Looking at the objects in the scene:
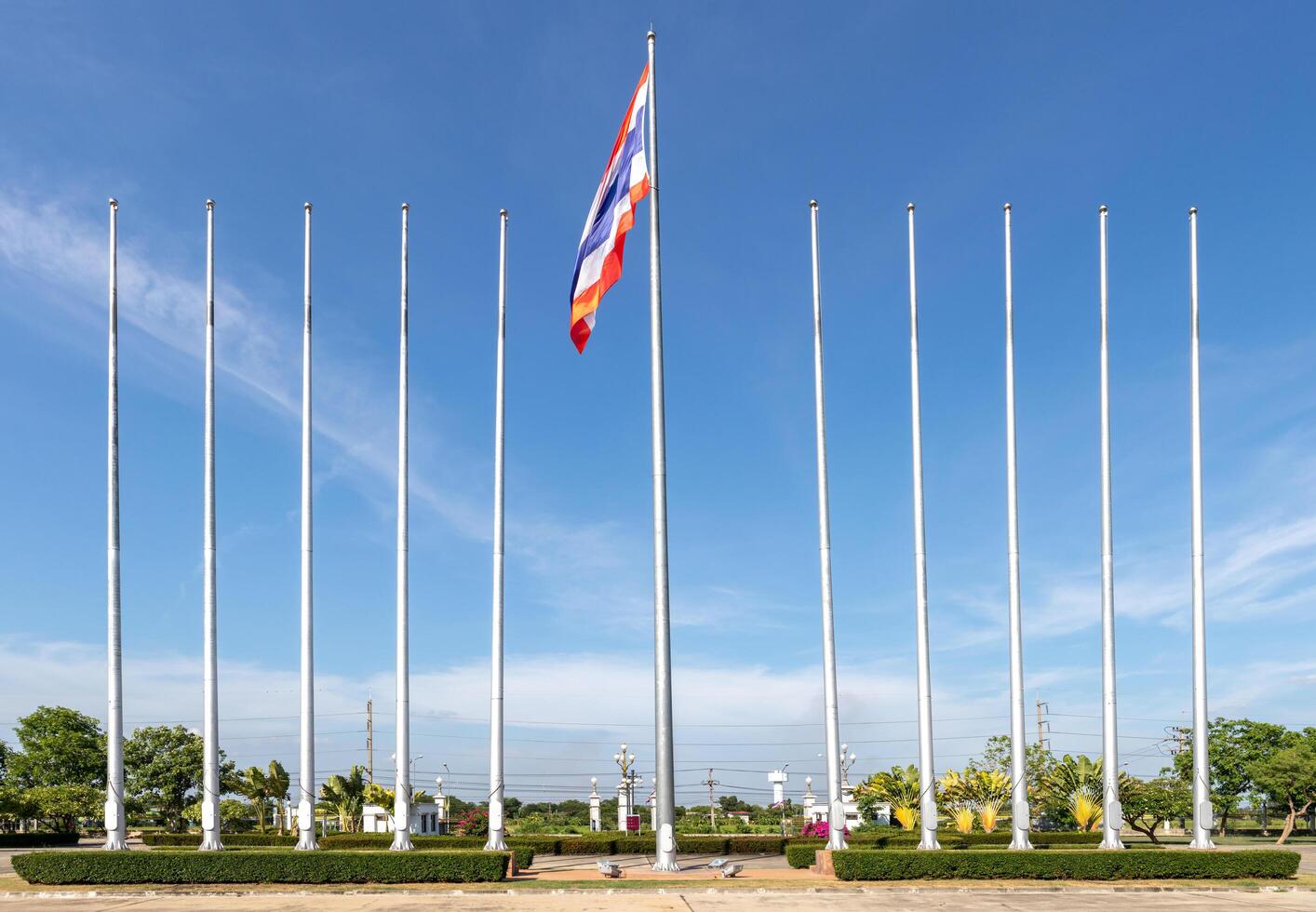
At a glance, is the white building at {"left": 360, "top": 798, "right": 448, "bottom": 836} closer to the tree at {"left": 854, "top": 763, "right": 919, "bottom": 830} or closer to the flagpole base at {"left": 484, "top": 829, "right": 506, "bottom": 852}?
the tree at {"left": 854, "top": 763, "right": 919, "bottom": 830}

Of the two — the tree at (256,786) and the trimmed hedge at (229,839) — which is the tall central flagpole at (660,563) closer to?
the trimmed hedge at (229,839)

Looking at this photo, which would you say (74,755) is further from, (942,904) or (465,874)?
(942,904)

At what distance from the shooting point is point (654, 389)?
25.0 metres

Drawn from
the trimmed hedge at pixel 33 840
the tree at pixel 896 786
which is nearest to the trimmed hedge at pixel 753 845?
the tree at pixel 896 786

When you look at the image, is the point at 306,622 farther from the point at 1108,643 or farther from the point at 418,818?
the point at 418,818

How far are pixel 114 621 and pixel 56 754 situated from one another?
5423 centimetres

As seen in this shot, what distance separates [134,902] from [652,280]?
16786mm

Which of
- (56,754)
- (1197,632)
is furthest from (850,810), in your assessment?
(56,754)

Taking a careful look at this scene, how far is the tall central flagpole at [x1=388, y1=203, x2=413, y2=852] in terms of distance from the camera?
26.5 m

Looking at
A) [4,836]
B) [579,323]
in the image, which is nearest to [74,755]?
[4,836]

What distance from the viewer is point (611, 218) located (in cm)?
2506

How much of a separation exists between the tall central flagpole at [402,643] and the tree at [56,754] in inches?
2157

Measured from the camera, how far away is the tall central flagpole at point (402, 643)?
87.1ft

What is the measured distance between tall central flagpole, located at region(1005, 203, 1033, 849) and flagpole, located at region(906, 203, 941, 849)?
6.76ft
